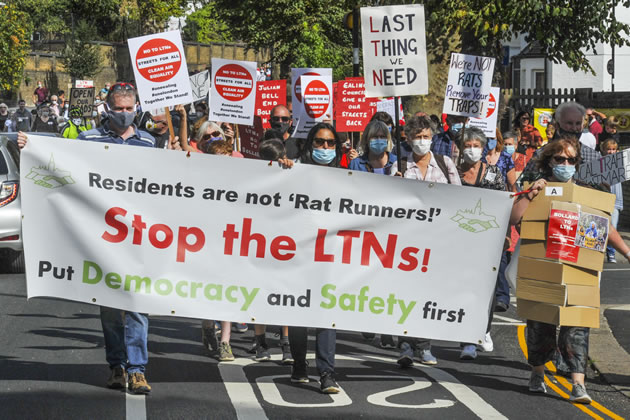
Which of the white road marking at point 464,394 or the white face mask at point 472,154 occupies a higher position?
the white face mask at point 472,154

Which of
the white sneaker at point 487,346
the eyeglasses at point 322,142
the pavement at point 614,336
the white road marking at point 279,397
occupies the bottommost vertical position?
the pavement at point 614,336

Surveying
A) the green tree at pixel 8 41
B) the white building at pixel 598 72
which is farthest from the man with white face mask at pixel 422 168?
the white building at pixel 598 72

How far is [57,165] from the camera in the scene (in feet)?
26.3

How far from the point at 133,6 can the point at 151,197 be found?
67.3 metres

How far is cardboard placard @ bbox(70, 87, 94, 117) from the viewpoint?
36.6 meters

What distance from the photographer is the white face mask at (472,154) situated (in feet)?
33.7

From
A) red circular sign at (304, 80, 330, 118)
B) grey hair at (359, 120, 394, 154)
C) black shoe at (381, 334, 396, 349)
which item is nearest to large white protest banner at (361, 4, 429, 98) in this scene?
grey hair at (359, 120, 394, 154)

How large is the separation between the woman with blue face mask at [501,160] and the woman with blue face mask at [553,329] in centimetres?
232

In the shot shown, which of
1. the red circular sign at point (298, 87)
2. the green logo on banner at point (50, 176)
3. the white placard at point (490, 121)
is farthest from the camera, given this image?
the red circular sign at point (298, 87)

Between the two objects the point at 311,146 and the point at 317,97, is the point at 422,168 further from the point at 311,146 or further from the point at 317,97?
the point at 317,97

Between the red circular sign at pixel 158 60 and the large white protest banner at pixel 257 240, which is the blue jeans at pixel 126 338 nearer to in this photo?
the large white protest banner at pixel 257 240

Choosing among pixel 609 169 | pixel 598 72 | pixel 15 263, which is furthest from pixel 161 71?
pixel 598 72

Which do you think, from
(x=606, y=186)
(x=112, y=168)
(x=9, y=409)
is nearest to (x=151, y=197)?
(x=112, y=168)

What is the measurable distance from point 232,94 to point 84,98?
22785mm
